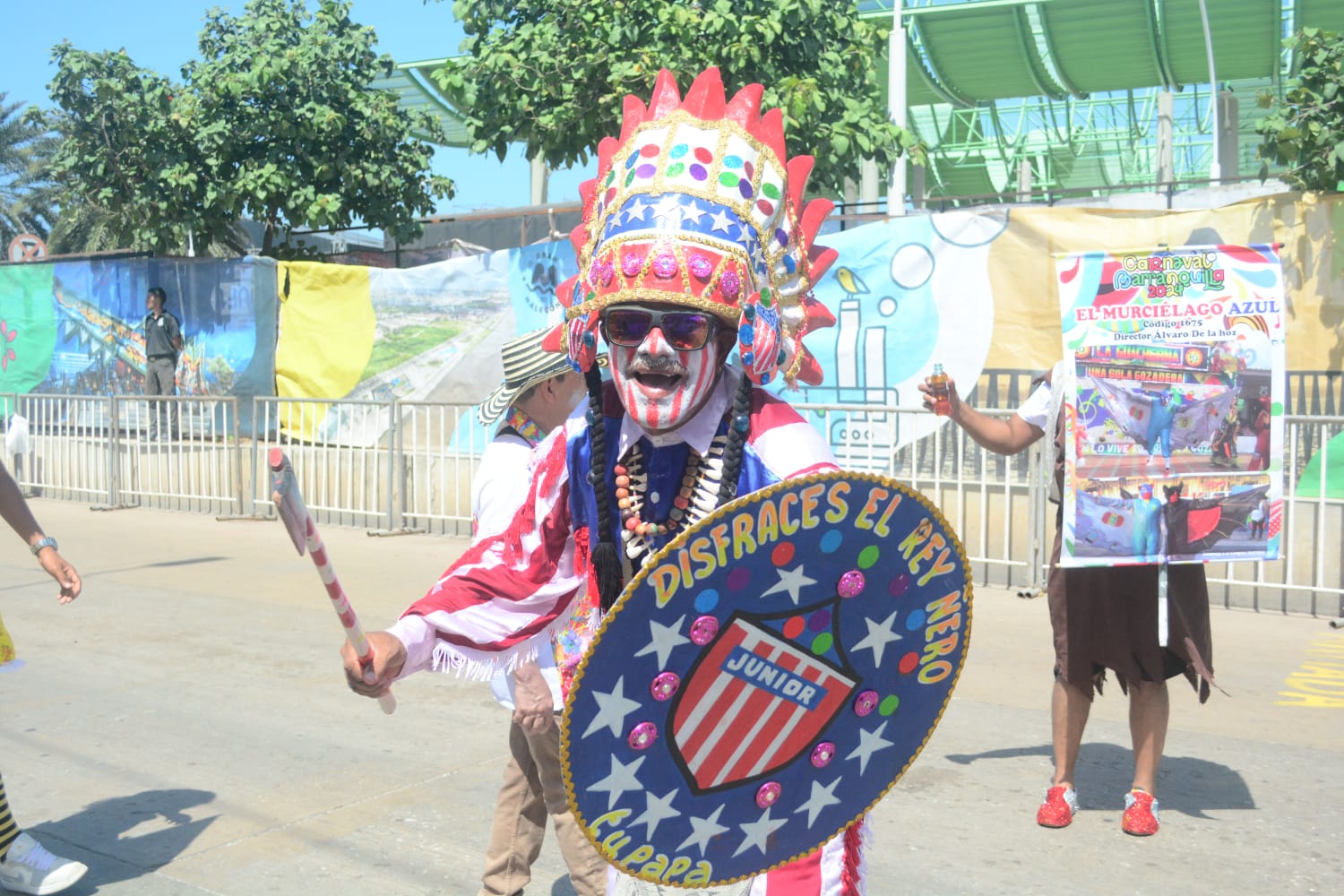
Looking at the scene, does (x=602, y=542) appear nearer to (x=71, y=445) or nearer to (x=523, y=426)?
(x=523, y=426)

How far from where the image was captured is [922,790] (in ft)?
16.7

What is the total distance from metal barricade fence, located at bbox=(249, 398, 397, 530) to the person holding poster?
7.99 metres

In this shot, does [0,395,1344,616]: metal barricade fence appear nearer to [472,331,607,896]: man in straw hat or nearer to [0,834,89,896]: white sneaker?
[472,331,607,896]: man in straw hat

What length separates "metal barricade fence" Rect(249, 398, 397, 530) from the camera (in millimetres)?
12102

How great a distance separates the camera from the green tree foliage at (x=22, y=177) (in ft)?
124

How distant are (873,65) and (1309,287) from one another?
15.5 ft

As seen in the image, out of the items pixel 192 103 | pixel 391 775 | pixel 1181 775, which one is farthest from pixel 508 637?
pixel 192 103

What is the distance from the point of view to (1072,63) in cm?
2488

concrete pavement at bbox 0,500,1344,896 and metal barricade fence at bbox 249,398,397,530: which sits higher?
metal barricade fence at bbox 249,398,397,530

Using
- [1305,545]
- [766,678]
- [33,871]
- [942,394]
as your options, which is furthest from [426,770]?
[1305,545]

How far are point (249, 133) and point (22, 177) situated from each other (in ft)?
92.2

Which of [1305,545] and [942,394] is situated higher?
[942,394]

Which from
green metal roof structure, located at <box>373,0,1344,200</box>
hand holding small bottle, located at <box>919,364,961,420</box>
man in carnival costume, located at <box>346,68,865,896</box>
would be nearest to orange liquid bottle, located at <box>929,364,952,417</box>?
hand holding small bottle, located at <box>919,364,961,420</box>

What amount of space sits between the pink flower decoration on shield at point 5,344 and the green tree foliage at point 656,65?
8.59 m
